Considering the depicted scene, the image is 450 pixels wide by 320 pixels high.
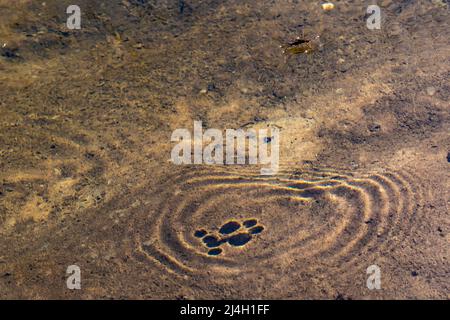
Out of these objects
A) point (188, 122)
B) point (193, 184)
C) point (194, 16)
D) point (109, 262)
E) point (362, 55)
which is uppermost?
point (194, 16)

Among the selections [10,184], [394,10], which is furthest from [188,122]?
[394,10]

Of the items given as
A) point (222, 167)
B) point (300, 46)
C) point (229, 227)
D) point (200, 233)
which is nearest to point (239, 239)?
point (229, 227)

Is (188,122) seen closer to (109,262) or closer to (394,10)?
(109,262)

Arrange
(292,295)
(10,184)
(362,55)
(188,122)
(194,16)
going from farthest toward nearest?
(194,16)
(362,55)
(188,122)
(10,184)
(292,295)

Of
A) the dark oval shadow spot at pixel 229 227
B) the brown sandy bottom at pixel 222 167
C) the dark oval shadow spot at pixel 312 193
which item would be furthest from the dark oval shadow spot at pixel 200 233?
the dark oval shadow spot at pixel 312 193

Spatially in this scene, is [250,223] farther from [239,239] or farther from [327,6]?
[327,6]

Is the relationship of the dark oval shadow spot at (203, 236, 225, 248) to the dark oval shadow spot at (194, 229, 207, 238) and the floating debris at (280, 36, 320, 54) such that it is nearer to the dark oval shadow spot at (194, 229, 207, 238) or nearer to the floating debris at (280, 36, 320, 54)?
the dark oval shadow spot at (194, 229, 207, 238)

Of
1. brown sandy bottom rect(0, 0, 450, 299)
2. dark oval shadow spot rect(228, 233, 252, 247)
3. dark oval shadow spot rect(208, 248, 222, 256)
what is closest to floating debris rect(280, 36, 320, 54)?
brown sandy bottom rect(0, 0, 450, 299)

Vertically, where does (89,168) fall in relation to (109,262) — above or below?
above
